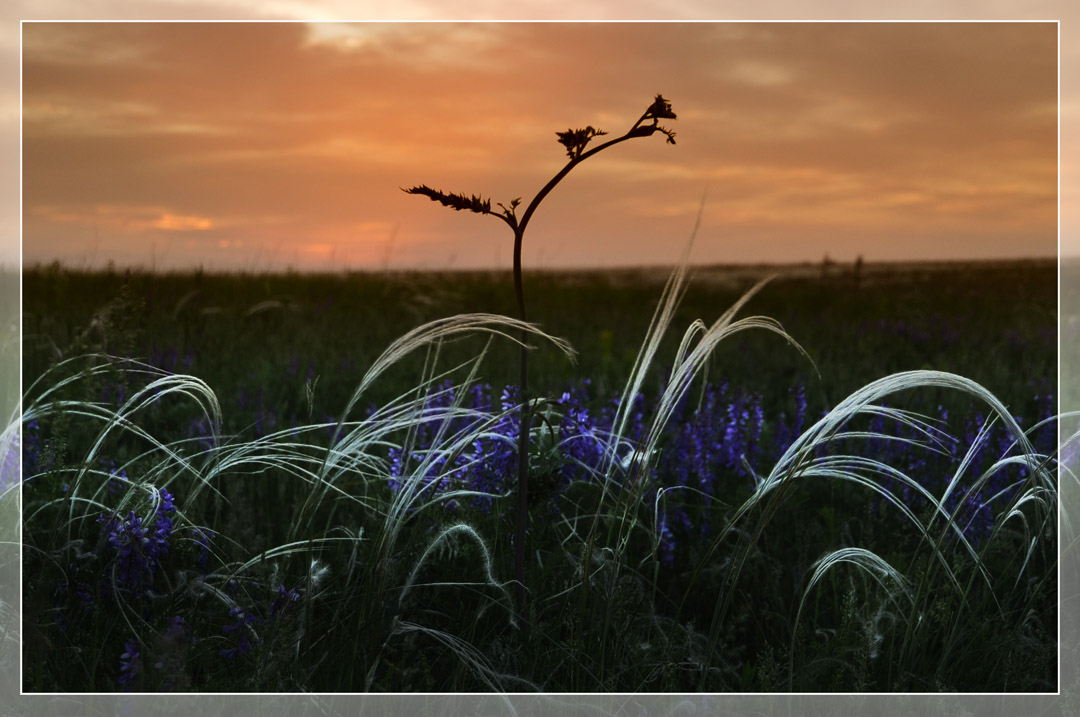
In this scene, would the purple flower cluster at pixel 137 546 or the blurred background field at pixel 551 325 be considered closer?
the purple flower cluster at pixel 137 546

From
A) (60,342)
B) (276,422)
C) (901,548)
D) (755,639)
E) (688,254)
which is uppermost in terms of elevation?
(688,254)

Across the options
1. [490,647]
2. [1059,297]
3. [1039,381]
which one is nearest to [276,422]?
[490,647]

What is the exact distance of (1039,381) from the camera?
4.45 meters

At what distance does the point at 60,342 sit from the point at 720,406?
10.6 feet

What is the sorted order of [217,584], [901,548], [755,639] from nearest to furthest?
[217,584] < [755,639] < [901,548]

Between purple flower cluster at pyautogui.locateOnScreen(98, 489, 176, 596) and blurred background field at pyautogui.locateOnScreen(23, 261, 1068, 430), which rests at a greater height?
blurred background field at pyautogui.locateOnScreen(23, 261, 1068, 430)

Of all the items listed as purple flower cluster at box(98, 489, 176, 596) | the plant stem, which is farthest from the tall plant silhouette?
purple flower cluster at box(98, 489, 176, 596)

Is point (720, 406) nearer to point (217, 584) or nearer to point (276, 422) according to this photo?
point (276, 422)

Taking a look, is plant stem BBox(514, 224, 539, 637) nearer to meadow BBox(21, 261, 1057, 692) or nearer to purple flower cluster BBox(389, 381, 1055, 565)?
meadow BBox(21, 261, 1057, 692)

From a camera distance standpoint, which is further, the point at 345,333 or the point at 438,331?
the point at 345,333

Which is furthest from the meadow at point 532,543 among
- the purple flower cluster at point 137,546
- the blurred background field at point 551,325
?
the blurred background field at point 551,325

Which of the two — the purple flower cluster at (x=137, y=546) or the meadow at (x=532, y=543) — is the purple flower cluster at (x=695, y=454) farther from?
the purple flower cluster at (x=137, y=546)
